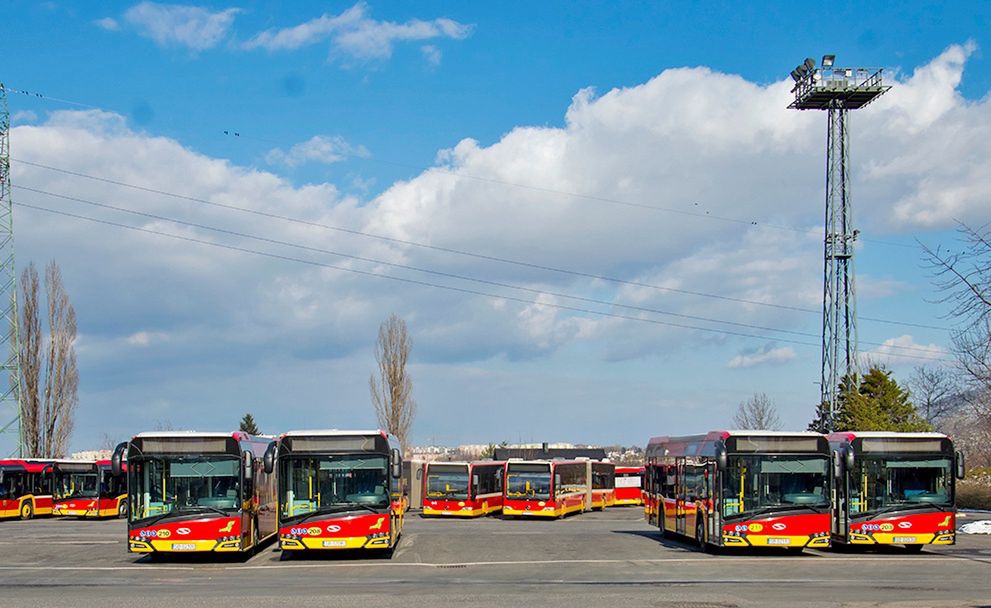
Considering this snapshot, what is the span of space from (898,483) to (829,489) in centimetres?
170

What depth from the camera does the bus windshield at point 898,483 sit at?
26.2m

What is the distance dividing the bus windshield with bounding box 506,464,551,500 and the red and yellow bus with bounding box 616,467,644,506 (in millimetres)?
16791

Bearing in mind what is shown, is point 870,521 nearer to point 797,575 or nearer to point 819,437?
point 819,437

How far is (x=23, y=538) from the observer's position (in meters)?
36.2

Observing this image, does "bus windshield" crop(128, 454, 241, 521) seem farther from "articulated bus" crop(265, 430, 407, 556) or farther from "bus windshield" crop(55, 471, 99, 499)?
"bus windshield" crop(55, 471, 99, 499)

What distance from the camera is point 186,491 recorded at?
2462cm

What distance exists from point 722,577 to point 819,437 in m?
5.91

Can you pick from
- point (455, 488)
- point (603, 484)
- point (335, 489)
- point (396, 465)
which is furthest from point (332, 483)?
point (603, 484)

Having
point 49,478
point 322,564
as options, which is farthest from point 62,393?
point 322,564

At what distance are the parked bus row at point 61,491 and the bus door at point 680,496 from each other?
2907cm

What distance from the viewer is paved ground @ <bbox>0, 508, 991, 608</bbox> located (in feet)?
Answer: 57.4

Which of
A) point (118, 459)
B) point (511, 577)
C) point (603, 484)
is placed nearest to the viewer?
point (511, 577)

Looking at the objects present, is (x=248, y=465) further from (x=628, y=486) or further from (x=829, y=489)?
(x=628, y=486)

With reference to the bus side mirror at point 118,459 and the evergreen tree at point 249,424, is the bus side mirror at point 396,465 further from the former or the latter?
the evergreen tree at point 249,424
